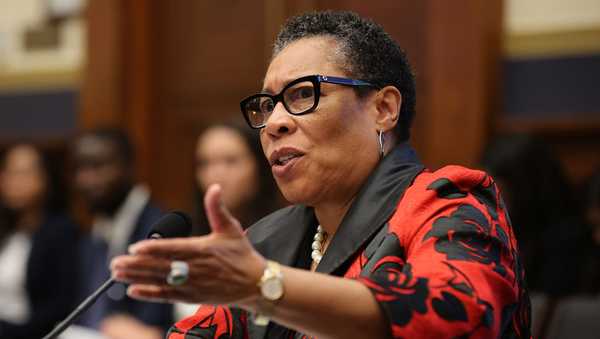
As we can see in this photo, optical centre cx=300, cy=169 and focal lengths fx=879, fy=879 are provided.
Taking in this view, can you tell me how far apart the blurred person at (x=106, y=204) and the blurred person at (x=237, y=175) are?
0.33m

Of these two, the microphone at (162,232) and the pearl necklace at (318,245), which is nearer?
the microphone at (162,232)

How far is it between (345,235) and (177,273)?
471 mm

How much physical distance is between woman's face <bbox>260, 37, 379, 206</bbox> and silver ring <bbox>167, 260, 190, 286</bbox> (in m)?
0.47

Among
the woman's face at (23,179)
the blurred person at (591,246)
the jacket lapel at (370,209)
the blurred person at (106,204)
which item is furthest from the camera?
the woman's face at (23,179)

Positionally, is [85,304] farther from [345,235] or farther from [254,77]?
[254,77]

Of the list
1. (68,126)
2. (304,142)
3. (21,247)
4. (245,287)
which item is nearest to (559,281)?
(304,142)

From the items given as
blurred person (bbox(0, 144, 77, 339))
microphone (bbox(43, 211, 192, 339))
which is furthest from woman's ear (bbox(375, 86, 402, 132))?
blurred person (bbox(0, 144, 77, 339))

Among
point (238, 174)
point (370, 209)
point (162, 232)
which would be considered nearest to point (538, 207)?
point (238, 174)

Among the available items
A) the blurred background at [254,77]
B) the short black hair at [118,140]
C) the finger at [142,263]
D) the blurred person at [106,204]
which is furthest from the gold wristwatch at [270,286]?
the short black hair at [118,140]

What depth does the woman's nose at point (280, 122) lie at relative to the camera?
4.65 ft

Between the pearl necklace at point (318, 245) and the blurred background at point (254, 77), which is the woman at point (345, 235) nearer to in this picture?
the pearl necklace at point (318, 245)

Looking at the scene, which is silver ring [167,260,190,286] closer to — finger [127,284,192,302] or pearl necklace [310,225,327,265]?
finger [127,284,192,302]

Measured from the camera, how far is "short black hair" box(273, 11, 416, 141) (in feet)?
4.74

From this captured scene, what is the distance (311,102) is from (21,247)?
246 centimetres
